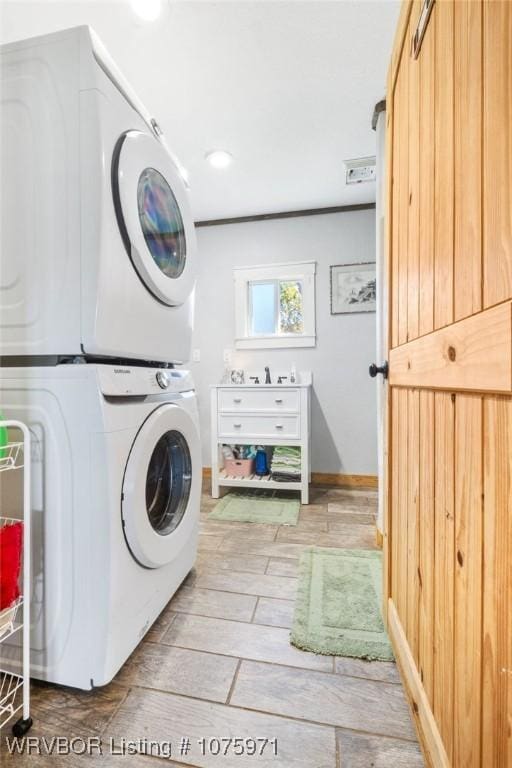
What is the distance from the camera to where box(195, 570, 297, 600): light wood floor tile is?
1.39 meters

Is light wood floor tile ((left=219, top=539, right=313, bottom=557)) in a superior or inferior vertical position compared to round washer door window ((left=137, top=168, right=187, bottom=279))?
inferior

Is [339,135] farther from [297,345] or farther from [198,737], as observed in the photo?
[198,737]

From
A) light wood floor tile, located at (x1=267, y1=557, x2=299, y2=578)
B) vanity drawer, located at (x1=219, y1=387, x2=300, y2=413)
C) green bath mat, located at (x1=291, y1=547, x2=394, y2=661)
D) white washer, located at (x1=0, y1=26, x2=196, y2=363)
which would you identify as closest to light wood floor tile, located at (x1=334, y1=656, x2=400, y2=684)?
green bath mat, located at (x1=291, y1=547, x2=394, y2=661)

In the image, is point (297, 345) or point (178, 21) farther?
point (297, 345)

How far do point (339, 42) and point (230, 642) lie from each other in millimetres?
2348

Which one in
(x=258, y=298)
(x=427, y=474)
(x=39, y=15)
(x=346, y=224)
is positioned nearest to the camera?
(x=427, y=474)

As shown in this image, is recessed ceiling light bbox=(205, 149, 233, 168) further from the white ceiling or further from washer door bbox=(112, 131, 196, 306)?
washer door bbox=(112, 131, 196, 306)

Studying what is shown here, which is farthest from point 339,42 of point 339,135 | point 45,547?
point 45,547

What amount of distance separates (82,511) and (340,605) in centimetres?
102

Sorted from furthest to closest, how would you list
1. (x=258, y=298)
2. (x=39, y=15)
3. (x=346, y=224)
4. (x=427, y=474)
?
(x=258, y=298)
(x=346, y=224)
(x=39, y=15)
(x=427, y=474)

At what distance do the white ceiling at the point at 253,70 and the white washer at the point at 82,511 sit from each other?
1.45m

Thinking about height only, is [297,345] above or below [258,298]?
below

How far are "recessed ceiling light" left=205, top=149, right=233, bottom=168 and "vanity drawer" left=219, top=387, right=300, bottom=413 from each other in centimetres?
148

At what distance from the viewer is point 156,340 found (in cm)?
116
